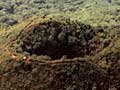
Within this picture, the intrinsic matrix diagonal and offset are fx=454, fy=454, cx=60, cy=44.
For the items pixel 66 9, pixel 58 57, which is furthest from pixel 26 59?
pixel 66 9

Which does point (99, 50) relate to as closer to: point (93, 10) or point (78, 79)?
point (78, 79)

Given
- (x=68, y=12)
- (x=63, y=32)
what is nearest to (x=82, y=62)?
(x=63, y=32)

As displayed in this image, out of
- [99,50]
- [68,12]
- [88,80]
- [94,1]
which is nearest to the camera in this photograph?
[88,80]

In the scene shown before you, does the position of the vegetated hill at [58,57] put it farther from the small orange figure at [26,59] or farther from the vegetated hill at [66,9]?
the vegetated hill at [66,9]

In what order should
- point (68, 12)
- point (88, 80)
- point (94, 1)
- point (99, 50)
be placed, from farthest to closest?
point (94, 1) → point (68, 12) → point (99, 50) → point (88, 80)

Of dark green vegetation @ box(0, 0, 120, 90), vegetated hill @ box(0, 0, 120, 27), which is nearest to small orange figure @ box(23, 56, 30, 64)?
dark green vegetation @ box(0, 0, 120, 90)

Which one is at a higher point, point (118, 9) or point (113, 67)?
point (113, 67)
